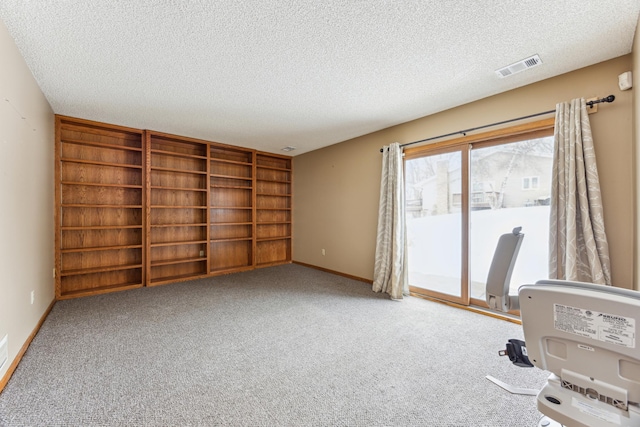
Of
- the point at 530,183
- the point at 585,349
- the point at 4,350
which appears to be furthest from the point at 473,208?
the point at 4,350

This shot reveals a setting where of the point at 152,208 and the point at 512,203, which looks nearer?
the point at 512,203

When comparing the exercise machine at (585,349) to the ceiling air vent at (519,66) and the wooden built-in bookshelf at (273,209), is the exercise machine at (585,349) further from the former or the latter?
the wooden built-in bookshelf at (273,209)

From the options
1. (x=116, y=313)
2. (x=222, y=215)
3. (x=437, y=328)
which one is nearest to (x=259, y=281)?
(x=222, y=215)

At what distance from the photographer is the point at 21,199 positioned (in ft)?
7.11

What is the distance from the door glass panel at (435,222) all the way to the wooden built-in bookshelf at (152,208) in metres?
3.02

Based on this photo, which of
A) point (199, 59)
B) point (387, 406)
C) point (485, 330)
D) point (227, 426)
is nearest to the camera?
point (227, 426)

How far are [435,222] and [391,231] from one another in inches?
22.8

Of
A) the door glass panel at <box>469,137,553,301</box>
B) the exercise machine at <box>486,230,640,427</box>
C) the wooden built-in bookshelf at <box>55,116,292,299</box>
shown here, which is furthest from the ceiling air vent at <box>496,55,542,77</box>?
the wooden built-in bookshelf at <box>55,116,292,299</box>

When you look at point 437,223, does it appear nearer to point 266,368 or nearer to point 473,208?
point 473,208

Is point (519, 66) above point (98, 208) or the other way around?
above

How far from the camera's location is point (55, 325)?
8.55 ft

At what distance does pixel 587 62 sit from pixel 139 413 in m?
4.16

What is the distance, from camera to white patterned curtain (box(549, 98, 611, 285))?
2148 mm

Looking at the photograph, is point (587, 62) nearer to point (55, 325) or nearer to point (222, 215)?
point (222, 215)
